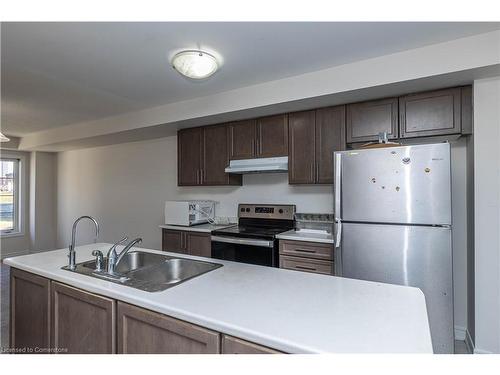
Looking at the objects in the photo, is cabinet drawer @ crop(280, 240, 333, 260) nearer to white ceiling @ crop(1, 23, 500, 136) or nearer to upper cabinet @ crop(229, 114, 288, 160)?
upper cabinet @ crop(229, 114, 288, 160)

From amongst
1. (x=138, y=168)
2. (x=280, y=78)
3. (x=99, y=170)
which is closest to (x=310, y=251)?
(x=280, y=78)

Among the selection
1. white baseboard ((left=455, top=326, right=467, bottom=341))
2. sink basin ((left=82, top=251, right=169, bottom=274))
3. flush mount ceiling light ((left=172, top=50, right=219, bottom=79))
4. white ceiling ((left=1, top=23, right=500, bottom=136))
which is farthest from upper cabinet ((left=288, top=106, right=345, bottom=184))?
white baseboard ((left=455, top=326, right=467, bottom=341))

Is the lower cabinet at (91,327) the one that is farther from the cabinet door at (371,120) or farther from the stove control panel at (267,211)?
the stove control panel at (267,211)

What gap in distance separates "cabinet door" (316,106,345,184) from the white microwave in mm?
1601

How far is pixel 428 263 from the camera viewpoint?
204 cm

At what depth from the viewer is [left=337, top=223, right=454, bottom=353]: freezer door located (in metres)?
2.02

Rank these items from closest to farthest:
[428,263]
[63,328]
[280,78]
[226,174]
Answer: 1. [63,328]
2. [428,263]
3. [280,78]
4. [226,174]

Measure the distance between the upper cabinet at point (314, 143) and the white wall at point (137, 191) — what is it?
1.22ft

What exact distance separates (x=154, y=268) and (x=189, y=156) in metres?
2.13

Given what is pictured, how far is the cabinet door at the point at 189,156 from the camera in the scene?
3.66 meters

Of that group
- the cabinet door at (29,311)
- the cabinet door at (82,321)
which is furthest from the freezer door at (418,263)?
the cabinet door at (29,311)
